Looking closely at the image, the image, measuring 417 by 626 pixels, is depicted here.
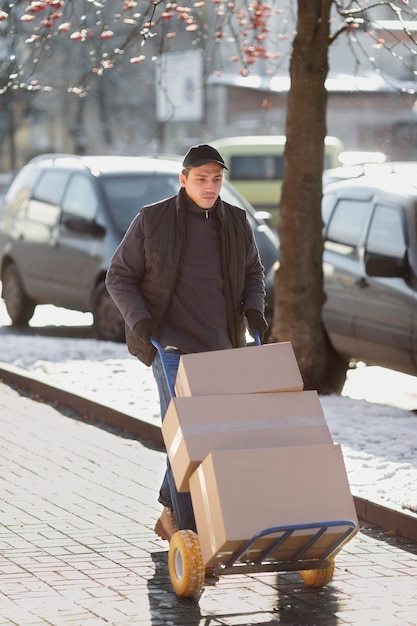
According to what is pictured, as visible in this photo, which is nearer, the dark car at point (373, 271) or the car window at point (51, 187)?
the dark car at point (373, 271)

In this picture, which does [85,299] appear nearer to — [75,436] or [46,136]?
[75,436]

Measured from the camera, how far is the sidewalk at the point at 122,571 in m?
5.95

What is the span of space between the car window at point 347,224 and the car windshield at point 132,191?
341 cm

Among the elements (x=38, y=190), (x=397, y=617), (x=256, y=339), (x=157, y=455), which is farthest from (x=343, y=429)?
(x=38, y=190)

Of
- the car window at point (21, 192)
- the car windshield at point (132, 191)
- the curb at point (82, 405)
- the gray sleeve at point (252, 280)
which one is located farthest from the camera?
the car window at point (21, 192)

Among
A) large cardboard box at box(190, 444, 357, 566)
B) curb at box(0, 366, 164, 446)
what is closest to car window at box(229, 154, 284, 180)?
curb at box(0, 366, 164, 446)

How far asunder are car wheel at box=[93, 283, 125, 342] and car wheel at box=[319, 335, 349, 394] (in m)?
3.31

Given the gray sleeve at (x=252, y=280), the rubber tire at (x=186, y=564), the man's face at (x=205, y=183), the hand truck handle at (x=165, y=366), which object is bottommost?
the rubber tire at (x=186, y=564)

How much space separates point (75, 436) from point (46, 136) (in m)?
78.6

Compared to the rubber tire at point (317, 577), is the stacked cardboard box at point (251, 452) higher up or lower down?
higher up

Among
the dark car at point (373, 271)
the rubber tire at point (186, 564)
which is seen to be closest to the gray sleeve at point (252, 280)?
the rubber tire at point (186, 564)

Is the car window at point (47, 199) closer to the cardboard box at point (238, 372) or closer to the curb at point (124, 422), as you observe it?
the curb at point (124, 422)

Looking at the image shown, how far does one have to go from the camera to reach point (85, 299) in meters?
15.8

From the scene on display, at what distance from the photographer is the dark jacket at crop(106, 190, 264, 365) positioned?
21.7 ft
